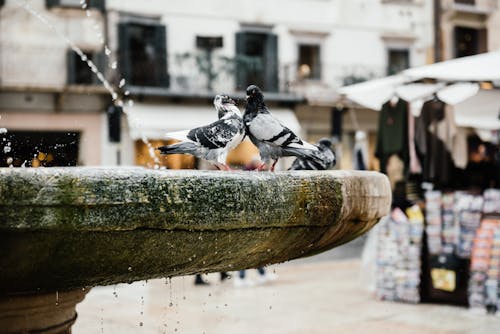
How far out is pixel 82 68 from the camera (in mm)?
21609

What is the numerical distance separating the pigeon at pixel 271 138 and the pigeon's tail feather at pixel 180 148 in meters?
0.28

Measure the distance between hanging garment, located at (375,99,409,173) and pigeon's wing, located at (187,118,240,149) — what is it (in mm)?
5502

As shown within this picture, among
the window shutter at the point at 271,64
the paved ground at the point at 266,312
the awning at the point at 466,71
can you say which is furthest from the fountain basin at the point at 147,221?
the window shutter at the point at 271,64

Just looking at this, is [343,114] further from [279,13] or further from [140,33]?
[140,33]

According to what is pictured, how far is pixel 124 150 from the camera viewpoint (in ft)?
70.7

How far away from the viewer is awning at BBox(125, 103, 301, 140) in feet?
69.3

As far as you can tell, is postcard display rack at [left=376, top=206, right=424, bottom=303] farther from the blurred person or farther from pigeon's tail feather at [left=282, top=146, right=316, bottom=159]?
pigeon's tail feather at [left=282, top=146, right=316, bottom=159]

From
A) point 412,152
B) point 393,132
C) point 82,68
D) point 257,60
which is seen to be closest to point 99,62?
point 82,68

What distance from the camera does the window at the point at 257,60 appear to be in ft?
74.7

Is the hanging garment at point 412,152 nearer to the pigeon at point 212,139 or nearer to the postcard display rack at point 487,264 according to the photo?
the postcard display rack at point 487,264

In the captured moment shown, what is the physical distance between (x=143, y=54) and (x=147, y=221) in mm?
20619

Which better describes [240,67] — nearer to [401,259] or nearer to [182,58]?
[182,58]

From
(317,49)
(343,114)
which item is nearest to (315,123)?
(343,114)

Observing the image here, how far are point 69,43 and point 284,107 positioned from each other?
6813mm
